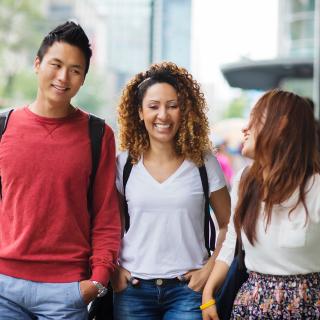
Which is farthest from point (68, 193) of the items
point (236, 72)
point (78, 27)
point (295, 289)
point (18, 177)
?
point (236, 72)

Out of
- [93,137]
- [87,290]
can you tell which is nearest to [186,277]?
[87,290]

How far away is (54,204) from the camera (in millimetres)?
3105

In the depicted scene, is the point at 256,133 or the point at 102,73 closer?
the point at 256,133

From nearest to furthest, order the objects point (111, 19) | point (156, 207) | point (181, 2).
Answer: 1. point (156, 207)
2. point (181, 2)
3. point (111, 19)

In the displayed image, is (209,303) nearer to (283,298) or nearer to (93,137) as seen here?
(283,298)

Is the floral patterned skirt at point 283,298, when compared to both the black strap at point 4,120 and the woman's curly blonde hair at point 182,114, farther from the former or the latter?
the black strap at point 4,120

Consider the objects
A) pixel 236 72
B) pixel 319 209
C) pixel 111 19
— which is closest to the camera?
pixel 319 209

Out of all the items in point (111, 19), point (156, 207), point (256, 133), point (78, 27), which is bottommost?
point (156, 207)

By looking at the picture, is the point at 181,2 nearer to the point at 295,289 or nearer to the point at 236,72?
the point at 236,72

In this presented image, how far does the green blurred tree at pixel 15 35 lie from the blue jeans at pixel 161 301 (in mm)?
36281

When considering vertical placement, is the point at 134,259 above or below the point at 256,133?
below

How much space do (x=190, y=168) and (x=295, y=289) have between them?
0.87m

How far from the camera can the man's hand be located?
10.3ft

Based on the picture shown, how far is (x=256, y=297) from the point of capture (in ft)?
9.56
